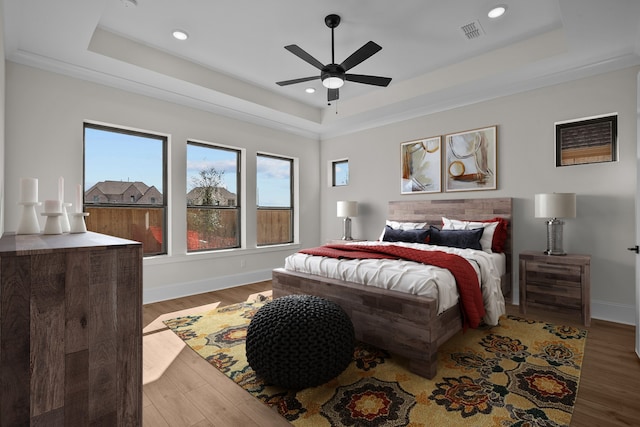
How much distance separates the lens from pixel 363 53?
107 inches

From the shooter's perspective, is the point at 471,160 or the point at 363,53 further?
the point at 471,160

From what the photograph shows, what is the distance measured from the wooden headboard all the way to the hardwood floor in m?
1.19

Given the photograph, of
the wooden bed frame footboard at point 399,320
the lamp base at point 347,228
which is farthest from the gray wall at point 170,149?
the wooden bed frame footboard at point 399,320

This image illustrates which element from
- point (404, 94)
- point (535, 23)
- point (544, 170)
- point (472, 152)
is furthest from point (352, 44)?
point (544, 170)

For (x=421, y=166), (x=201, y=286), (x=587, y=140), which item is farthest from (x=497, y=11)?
(x=201, y=286)

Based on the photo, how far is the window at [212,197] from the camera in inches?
180

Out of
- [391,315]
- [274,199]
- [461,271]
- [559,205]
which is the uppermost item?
[274,199]

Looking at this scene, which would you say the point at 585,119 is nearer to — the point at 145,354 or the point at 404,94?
the point at 404,94

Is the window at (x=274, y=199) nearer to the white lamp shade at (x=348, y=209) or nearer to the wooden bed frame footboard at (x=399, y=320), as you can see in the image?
the white lamp shade at (x=348, y=209)

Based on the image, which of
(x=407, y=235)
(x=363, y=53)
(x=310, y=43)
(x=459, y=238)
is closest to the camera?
(x=363, y=53)

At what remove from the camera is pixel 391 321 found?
91.7 inches

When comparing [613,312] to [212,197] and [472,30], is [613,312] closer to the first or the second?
[472,30]

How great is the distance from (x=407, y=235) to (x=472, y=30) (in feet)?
7.93

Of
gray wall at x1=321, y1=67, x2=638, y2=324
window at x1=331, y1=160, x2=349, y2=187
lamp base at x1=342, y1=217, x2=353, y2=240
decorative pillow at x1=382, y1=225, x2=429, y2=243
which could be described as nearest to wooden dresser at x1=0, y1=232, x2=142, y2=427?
decorative pillow at x1=382, y1=225, x2=429, y2=243
